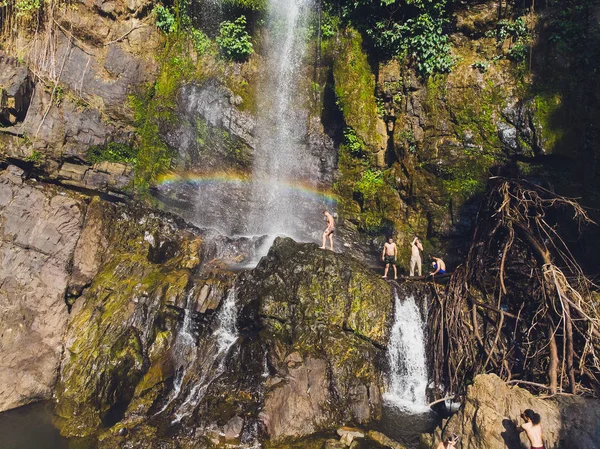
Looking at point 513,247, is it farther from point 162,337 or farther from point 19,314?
point 19,314

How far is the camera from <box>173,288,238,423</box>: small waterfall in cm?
915

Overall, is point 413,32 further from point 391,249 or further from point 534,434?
point 534,434

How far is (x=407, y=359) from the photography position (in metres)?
10.7

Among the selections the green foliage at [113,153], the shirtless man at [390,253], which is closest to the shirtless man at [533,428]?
the shirtless man at [390,253]

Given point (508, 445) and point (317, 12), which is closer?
point (508, 445)

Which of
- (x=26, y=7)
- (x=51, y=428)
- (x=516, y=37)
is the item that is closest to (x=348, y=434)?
(x=51, y=428)

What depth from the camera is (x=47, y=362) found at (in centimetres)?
1102

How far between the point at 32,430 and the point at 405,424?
28.3ft

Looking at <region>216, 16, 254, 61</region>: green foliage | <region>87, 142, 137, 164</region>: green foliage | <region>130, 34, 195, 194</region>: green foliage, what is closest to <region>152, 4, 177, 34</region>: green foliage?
<region>130, 34, 195, 194</region>: green foliage

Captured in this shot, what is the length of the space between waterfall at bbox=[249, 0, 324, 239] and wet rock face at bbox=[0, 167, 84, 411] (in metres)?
6.88

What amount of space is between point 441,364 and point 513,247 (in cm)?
396

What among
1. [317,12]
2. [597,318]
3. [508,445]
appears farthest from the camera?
[317,12]

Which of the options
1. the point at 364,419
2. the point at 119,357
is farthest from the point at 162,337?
the point at 364,419

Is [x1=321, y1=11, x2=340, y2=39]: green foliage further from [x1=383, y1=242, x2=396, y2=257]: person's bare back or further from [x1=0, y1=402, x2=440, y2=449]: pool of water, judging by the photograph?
[x1=0, y1=402, x2=440, y2=449]: pool of water
